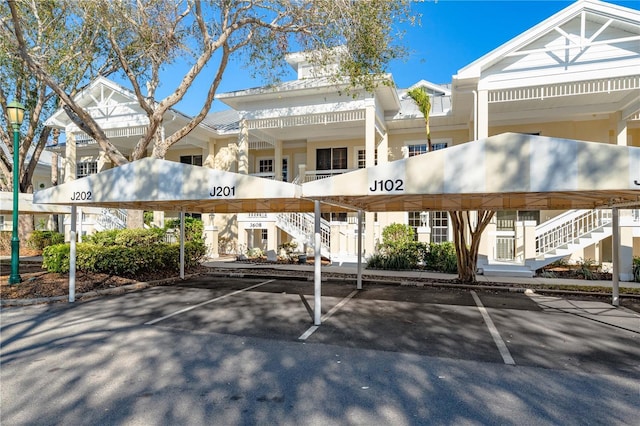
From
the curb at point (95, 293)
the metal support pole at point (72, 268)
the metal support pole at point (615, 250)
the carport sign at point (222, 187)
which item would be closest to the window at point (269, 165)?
the curb at point (95, 293)

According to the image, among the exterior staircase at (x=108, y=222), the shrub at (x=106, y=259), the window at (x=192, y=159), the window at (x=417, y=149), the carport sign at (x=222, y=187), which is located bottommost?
the shrub at (x=106, y=259)

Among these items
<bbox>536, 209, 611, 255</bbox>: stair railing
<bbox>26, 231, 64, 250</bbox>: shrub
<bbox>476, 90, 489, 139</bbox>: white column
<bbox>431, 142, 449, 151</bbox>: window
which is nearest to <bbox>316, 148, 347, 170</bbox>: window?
<bbox>431, 142, 449, 151</bbox>: window

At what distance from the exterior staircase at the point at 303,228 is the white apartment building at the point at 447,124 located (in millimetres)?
48

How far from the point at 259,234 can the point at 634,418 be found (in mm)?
15856

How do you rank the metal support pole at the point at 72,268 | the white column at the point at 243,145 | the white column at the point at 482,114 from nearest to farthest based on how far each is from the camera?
1. the metal support pole at the point at 72,268
2. the white column at the point at 482,114
3. the white column at the point at 243,145

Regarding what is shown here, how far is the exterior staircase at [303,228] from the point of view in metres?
15.5

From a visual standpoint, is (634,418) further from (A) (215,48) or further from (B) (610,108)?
(B) (610,108)

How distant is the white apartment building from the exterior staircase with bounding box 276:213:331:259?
0.05 meters

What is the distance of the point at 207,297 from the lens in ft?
28.8

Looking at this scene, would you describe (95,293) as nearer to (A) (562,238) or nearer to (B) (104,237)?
(B) (104,237)

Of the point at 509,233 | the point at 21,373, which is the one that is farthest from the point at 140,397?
the point at 509,233

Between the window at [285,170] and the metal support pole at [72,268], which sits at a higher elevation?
the window at [285,170]

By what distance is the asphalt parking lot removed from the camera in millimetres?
3551

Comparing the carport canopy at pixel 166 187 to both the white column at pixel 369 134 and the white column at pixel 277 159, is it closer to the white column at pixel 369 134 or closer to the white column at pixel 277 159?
the white column at pixel 369 134
